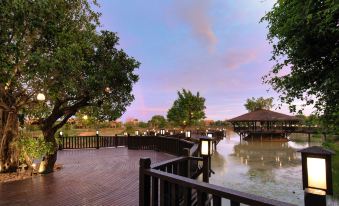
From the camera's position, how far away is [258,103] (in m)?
69.1

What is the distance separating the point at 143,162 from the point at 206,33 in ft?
79.3

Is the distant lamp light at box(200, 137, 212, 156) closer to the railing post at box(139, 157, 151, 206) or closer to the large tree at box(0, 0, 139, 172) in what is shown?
the railing post at box(139, 157, 151, 206)

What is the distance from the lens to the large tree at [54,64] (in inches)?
305

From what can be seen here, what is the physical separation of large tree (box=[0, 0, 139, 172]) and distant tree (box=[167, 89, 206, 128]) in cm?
3353

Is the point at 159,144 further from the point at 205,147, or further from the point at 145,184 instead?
the point at 145,184

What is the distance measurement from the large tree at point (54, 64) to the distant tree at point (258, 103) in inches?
2389

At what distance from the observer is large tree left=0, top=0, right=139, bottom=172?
7758mm

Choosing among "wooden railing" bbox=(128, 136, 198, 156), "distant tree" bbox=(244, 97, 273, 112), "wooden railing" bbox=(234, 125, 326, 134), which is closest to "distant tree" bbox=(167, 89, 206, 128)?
"wooden railing" bbox=(234, 125, 326, 134)

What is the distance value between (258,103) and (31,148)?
66.0 meters

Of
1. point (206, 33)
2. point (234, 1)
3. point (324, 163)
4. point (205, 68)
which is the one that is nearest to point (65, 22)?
point (324, 163)

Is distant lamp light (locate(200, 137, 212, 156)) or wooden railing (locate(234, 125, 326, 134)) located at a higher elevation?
distant lamp light (locate(200, 137, 212, 156))

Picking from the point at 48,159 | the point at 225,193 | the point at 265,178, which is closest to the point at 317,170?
the point at 225,193

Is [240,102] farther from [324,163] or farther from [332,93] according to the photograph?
[324,163]

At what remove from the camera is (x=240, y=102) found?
239 feet
